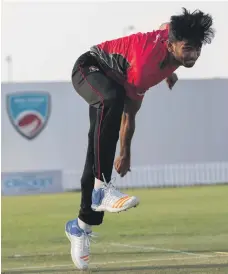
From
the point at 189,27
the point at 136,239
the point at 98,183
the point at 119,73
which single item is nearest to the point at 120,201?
the point at 98,183

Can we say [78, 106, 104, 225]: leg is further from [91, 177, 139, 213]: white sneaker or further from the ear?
the ear

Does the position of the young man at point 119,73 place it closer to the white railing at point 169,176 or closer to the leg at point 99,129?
the leg at point 99,129

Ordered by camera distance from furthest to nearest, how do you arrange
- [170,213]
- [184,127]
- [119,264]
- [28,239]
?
1. [184,127]
2. [170,213]
3. [28,239]
4. [119,264]

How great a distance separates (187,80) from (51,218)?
42.1ft

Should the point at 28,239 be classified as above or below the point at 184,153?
above

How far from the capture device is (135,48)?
6219 millimetres

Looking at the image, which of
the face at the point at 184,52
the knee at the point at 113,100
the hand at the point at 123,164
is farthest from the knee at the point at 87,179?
the face at the point at 184,52

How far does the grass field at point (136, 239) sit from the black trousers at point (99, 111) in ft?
2.69

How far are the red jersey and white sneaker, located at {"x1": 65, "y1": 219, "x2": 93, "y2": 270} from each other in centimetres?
124

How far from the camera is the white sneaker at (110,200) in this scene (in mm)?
5945

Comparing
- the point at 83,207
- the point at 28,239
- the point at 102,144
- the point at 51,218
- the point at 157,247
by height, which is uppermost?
the point at 102,144

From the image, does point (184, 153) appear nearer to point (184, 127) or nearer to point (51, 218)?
A: point (184, 127)

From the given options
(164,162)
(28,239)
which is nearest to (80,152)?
(164,162)

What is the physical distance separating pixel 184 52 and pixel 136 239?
191 inches
